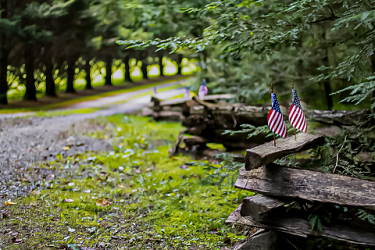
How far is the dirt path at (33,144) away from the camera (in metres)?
6.36

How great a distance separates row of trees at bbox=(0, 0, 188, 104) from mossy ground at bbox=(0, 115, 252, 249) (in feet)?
16.8

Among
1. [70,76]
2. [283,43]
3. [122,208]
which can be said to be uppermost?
[70,76]

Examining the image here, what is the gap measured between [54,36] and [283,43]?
14165 millimetres

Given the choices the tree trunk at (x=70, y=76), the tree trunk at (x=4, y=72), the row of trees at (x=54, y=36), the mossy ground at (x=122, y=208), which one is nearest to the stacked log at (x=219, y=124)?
the mossy ground at (x=122, y=208)

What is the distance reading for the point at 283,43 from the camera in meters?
7.11

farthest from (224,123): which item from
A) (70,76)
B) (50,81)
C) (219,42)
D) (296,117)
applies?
(70,76)

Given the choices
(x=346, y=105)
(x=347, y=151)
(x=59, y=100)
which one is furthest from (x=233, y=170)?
(x=59, y=100)

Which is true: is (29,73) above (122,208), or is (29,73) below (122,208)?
above

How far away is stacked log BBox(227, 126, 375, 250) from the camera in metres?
3.54

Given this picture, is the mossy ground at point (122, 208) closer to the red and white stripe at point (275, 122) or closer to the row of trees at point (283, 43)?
the red and white stripe at point (275, 122)

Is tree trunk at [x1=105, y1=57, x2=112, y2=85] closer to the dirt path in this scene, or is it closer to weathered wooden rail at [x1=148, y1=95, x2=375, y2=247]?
the dirt path

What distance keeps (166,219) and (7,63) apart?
14.9 m

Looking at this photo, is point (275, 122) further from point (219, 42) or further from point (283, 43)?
point (283, 43)

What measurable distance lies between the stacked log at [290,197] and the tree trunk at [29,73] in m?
16.7
